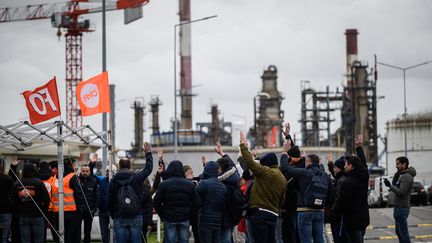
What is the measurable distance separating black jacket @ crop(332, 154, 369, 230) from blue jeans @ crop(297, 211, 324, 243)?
0.94 meters

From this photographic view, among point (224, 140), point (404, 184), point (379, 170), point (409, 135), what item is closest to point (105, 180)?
point (404, 184)

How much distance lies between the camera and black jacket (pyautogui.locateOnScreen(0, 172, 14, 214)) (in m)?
16.0

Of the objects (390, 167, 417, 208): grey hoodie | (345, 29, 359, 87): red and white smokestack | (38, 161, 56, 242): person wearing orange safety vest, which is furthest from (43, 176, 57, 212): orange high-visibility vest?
(345, 29, 359, 87): red and white smokestack

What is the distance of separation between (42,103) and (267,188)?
5226mm

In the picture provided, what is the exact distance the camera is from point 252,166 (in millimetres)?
13883

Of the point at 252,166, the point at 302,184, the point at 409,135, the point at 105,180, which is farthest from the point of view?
the point at 409,135

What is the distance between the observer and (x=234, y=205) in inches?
579

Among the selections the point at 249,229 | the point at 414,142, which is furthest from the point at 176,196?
the point at 414,142

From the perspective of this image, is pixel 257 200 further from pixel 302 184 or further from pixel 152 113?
pixel 152 113

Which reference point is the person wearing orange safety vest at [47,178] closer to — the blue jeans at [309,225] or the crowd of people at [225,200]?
the crowd of people at [225,200]

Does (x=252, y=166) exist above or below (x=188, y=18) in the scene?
below

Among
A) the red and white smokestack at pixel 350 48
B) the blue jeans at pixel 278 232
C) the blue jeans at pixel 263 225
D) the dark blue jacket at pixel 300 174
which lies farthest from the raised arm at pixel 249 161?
the red and white smokestack at pixel 350 48

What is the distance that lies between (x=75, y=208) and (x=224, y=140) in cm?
9081

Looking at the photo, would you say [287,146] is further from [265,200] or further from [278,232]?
[278,232]
